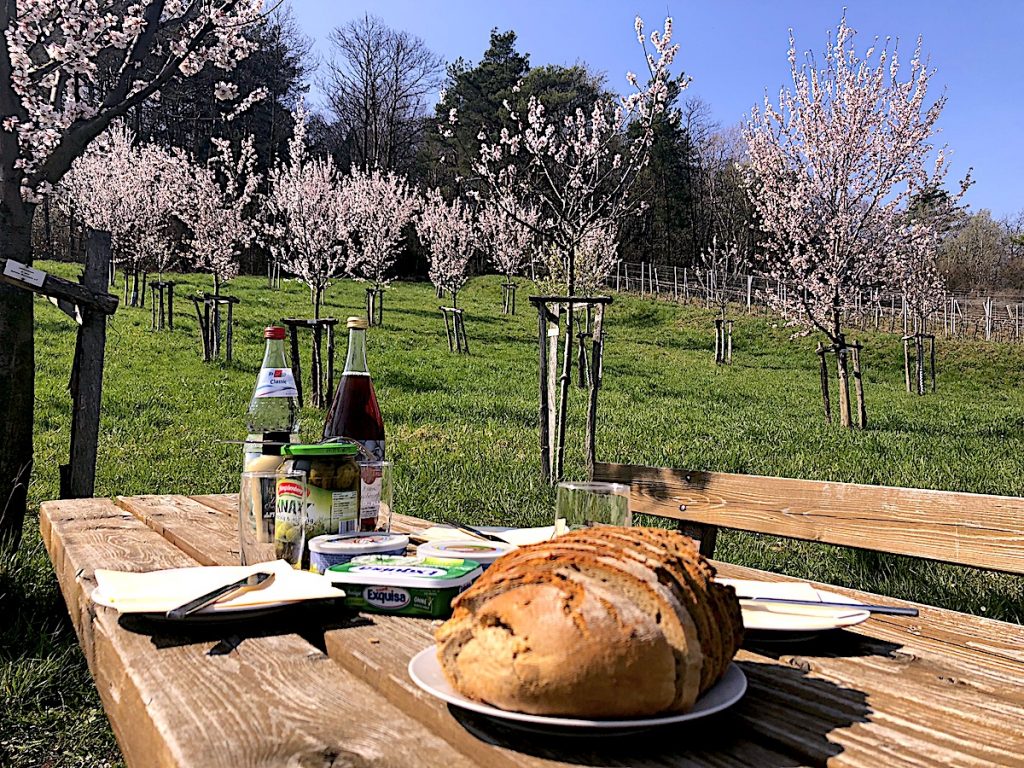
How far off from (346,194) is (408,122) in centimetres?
1884

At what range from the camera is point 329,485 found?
154cm

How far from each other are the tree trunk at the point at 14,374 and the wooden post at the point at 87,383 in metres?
0.24

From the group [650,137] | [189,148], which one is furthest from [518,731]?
[189,148]

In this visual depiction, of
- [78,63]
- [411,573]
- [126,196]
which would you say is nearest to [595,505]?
[411,573]

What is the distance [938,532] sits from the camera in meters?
2.03

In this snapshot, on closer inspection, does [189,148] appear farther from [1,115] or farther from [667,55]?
[1,115]

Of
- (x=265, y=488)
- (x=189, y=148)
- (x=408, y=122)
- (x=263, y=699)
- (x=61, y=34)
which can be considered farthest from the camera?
(x=408, y=122)

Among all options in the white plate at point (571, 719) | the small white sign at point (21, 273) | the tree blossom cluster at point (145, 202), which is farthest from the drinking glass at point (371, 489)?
the tree blossom cluster at point (145, 202)

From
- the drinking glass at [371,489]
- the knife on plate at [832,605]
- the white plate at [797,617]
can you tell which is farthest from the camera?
the drinking glass at [371,489]

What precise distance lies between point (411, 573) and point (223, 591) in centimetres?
31

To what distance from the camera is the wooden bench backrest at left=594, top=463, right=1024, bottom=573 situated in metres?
1.90

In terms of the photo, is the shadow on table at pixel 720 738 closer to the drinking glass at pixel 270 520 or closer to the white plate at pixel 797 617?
the white plate at pixel 797 617

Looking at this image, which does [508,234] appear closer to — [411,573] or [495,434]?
[495,434]

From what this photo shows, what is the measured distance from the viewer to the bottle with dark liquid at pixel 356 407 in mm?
1946
